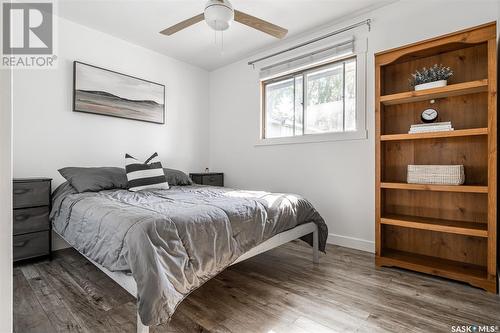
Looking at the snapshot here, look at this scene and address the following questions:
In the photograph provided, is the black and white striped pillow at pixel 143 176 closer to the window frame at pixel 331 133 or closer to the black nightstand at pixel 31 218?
the black nightstand at pixel 31 218

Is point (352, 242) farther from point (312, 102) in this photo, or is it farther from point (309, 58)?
point (309, 58)

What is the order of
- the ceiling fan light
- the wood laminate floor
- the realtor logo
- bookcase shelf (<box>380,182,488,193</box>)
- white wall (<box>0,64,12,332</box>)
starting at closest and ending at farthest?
white wall (<box>0,64,12,332</box>)
the wood laminate floor
the ceiling fan light
bookcase shelf (<box>380,182,488,193</box>)
the realtor logo

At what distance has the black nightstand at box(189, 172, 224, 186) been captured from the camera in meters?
3.98

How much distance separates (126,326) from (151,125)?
9.14 feet

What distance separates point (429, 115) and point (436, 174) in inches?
21.2

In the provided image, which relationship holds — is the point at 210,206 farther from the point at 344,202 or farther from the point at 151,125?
the point at 151,125

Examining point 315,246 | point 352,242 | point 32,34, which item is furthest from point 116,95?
point 352,242

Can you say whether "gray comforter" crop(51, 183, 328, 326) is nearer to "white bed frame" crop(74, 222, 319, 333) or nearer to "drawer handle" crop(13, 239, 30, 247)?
"white bed frame" crop(74, 222, 319, 333)

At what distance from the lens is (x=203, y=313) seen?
165 centimetres

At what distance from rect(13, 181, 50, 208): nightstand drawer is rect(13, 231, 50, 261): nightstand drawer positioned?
0.28 meters

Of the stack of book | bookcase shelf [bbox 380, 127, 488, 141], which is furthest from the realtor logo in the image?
the stack of book

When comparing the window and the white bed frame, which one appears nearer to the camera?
the white bed frame

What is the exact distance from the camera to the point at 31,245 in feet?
8.00

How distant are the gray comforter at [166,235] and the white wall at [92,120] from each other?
919mm
